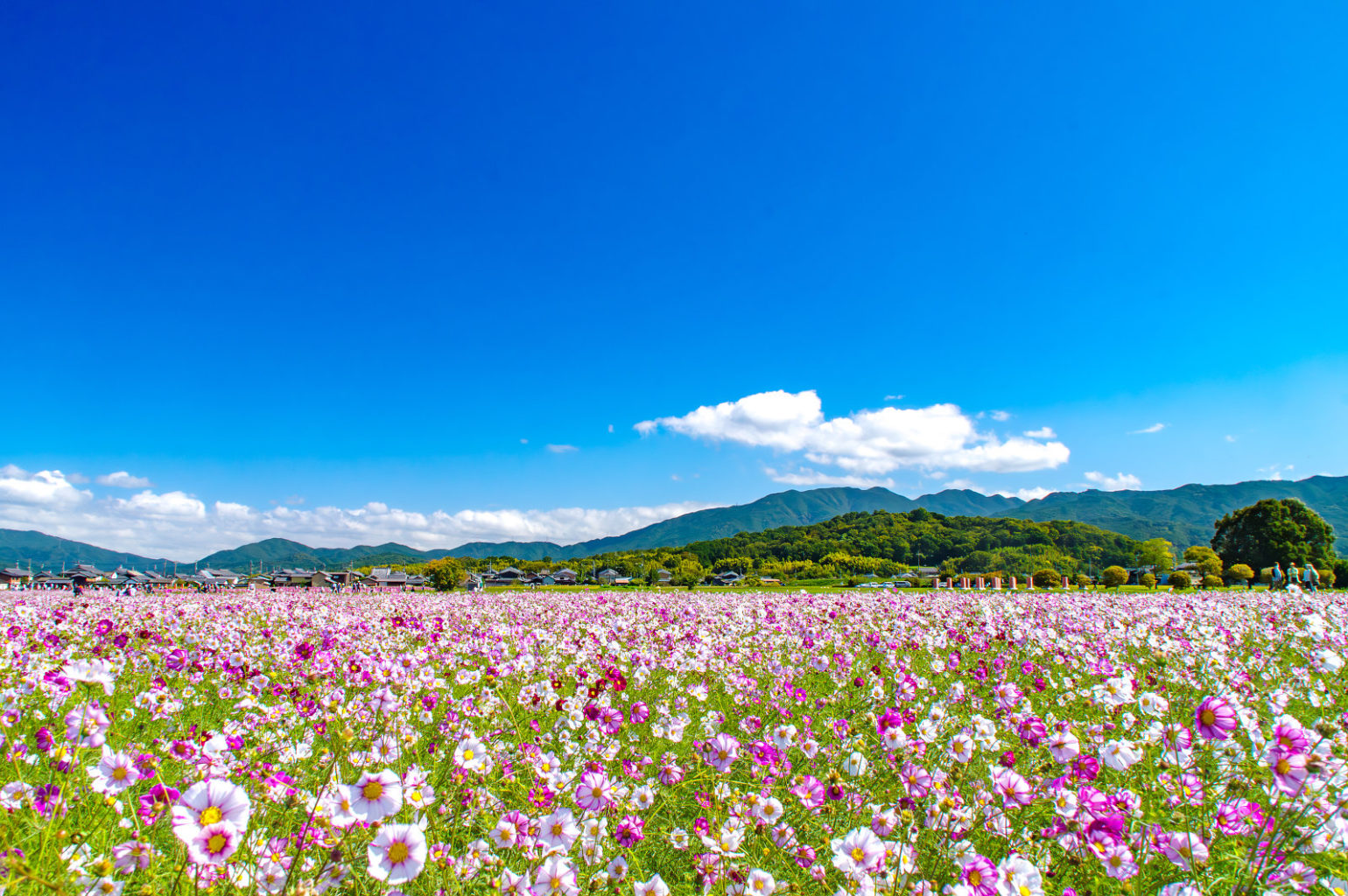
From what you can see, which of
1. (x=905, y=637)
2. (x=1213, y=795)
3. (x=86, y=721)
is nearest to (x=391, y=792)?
(x=86, y=721)

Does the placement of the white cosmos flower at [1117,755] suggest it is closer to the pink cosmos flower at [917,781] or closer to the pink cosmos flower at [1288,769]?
the pink cosmos flower at [1288,769]

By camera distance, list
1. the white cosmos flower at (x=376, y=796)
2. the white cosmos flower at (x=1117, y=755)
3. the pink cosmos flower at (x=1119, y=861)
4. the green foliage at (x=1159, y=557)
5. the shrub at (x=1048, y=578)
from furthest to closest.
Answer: the green foliage at (x=1159, y=557) < the shrub at (x=1048, y=578) < the white cosmos flower at (x=1117, y=755) < the pink cosmos flower at (x=1119, y=861) < the white cosmos flower at (x=376, y=796)

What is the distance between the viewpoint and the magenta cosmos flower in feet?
6.93

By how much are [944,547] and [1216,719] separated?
141603 millimetres

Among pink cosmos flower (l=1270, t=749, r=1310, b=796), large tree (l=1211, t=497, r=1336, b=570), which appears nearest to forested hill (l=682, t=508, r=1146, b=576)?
large tree (l=1211, t=497, r=1336, b=570)

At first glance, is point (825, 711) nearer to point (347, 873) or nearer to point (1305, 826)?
point (1305, 826)

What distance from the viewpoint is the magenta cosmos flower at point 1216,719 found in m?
2.11

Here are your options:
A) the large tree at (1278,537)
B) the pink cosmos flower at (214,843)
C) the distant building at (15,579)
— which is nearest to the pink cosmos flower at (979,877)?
the pink cosmos flower at (214,843)

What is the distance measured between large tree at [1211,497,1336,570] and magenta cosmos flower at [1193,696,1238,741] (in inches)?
2756

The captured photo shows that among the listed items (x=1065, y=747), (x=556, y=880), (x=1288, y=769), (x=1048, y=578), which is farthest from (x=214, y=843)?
(x=1048, y=578)

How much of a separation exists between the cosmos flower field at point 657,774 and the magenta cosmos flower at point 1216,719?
1 cm

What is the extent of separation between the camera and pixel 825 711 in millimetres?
5523

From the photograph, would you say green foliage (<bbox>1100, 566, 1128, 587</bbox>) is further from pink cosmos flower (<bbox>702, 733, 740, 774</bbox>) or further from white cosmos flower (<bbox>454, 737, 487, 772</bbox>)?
white cosmos flower (<bbox>454, 737, 487, 772</bbox>)

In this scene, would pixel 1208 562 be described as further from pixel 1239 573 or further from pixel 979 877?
pixel 979 877
